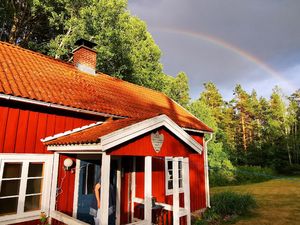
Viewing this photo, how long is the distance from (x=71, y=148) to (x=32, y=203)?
1733 millimetres

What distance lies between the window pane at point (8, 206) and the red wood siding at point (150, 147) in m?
2.62

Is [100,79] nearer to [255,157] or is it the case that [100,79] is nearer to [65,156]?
[65,156]

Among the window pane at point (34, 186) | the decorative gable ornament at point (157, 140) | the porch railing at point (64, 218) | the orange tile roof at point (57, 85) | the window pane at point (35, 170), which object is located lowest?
the porch railing at point (64, 218)

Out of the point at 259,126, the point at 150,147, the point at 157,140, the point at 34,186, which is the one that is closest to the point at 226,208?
the point at 157,140

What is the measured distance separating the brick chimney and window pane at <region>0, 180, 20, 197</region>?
5.89 m

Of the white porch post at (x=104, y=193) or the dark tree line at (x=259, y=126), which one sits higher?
the dark tree line at (x=259, y=126)

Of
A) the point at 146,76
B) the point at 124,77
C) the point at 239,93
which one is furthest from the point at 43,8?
the point at 239,93

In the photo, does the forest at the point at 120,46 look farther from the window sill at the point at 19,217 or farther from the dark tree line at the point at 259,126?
the window sill at the point at 19,217

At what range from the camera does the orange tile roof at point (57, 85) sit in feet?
19.5

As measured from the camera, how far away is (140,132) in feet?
17.4

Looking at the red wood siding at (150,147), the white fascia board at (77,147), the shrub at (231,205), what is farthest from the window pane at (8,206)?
the shrub at (231,205)

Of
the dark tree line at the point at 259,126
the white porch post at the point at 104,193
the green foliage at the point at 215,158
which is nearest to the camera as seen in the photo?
the white porch post at the point at 104,193

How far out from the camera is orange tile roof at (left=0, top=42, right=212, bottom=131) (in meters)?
5.95

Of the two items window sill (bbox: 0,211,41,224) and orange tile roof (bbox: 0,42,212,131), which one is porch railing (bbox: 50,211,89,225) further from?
orange tile roof (bbox: 0,42,212,131)
